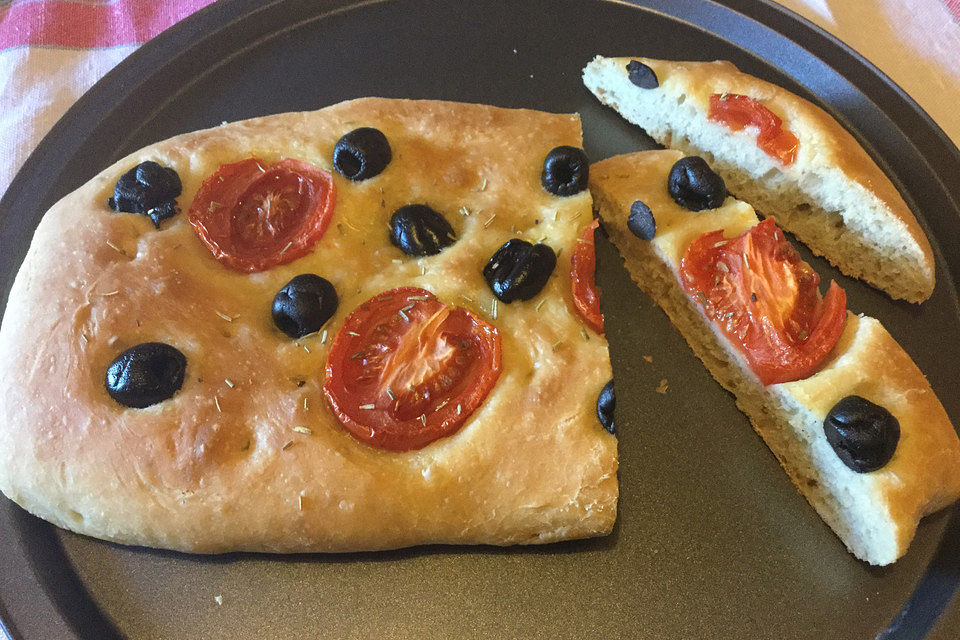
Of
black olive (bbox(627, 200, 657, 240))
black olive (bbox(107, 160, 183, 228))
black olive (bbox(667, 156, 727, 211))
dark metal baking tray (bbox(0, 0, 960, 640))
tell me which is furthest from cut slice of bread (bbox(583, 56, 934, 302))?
black olive (bbox(107, 160, 183, 228))

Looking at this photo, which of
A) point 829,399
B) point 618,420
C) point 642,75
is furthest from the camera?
point 642,75

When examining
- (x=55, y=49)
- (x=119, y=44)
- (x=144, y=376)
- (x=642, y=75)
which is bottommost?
(x=55, y=49)

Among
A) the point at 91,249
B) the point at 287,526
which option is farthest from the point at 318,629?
the point at 91,249

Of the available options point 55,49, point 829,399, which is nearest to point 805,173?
point 829,399

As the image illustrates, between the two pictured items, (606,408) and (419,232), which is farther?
(419,232)

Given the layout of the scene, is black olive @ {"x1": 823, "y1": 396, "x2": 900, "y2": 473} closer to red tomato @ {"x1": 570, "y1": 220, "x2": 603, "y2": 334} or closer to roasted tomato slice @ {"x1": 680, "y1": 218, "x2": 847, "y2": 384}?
roasted tomato slice @ {"x1": 680, "y1": 218, "x2": 847, "y2": 384}

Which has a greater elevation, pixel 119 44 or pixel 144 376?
pixel 144 376

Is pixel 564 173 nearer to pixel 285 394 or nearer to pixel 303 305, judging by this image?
pixel 303 305
